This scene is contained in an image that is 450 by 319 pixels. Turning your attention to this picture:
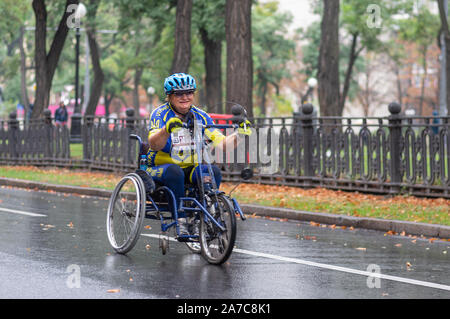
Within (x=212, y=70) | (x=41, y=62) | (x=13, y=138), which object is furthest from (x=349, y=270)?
(x=212, y=70)

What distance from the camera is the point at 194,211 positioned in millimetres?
8289

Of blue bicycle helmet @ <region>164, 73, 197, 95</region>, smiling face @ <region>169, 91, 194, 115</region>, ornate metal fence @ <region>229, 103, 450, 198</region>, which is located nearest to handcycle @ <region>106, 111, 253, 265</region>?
smiling face @ <region>169, 91, 194, 115</region>

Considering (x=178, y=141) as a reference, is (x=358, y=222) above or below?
below

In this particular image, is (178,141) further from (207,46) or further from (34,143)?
(207,46)

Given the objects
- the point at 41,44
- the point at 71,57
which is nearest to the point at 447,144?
the point at 41,44

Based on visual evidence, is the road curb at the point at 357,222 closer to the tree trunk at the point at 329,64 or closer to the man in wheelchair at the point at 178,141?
the man in wheelchair at the point at 178,141

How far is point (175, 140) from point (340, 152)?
786 cm

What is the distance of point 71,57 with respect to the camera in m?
63.5

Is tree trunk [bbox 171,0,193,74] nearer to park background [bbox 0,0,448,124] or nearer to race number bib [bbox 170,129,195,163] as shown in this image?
park background [bbox 0,0,448,124]

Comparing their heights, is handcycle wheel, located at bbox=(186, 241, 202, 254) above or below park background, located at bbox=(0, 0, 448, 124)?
below

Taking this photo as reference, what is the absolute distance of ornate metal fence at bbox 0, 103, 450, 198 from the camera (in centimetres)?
1429

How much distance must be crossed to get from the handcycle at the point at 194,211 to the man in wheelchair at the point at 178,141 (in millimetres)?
66

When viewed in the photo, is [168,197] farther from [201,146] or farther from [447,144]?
[447,144]

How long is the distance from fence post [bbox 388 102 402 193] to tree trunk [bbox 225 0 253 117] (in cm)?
582
